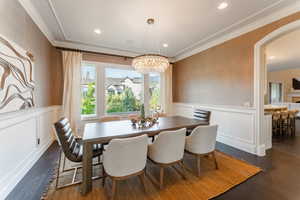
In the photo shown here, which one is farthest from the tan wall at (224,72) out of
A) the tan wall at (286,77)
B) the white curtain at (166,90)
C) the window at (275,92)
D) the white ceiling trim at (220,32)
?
the tan wall at (286,77)

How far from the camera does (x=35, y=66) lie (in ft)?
8.14

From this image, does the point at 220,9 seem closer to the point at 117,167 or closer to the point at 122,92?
the point at 117,167

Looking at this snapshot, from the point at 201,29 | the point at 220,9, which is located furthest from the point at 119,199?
the point at 201,29

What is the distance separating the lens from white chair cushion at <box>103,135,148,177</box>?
1392 millimetres

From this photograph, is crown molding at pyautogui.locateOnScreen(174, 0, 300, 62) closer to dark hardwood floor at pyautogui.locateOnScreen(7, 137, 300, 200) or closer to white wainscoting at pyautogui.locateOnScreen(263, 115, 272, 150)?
white wainscoting at pyautogui.locateOnScreen(263, 115, 272, 150)

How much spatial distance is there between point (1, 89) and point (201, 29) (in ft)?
11.9

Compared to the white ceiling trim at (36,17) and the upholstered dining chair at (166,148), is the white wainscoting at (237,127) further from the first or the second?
the white ceiling trim at (36,17)

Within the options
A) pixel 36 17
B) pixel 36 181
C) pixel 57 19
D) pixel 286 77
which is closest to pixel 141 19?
pixel 57 19

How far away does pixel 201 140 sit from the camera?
196 cm

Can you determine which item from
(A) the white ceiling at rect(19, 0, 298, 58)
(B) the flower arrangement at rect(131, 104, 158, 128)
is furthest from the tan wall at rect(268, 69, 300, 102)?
(B) the flower arrangement at rect(131, 104, 158, 128)

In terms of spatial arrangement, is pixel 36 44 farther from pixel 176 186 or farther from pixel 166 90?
pixel 166 90

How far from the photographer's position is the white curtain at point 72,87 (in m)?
3.55

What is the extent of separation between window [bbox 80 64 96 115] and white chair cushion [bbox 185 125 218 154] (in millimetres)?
3241

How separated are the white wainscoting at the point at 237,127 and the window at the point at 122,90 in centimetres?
251
